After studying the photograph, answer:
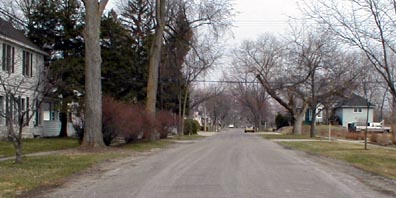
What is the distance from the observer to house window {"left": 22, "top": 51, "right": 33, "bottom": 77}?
3731 centimetres

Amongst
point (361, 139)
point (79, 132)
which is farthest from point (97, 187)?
point (361, 139)

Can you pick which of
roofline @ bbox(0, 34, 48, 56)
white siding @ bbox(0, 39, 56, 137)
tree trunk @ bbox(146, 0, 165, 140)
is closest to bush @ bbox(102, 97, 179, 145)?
tree trunk @ bbox(146, 0, 165, 140)

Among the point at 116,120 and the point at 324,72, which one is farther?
the point at 324,72

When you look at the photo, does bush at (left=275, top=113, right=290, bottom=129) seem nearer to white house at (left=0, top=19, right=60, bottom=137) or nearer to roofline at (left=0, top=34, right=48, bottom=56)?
white house at (left=0, top=19, right=60, bottom=137)

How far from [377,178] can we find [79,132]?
59.2ft

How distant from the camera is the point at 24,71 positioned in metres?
37.4

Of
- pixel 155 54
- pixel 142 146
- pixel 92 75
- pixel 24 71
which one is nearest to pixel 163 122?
pixel 155 54

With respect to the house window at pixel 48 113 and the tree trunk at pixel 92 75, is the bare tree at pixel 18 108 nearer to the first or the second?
the tree trunk at pixel 92 75

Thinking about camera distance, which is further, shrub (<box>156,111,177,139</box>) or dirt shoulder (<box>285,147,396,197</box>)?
shrub (<box>156,111,177,139</box>)

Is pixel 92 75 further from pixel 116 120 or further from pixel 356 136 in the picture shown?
pixel 356 136

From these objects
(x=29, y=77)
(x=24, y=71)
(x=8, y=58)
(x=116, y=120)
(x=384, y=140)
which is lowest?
(x=384, y=140)

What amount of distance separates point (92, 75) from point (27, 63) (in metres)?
12.3

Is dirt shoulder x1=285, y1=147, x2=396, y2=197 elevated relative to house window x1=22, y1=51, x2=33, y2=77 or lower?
lower

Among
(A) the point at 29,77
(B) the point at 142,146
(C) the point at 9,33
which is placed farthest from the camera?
(A) the point at 29,77
